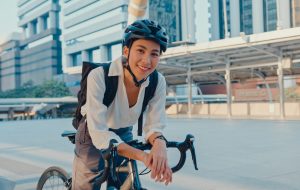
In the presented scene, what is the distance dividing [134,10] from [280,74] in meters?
18.7

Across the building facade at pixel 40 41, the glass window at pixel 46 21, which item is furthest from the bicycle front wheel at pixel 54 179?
the glass window at pixel 46 21

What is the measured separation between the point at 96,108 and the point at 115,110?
0.16 metres

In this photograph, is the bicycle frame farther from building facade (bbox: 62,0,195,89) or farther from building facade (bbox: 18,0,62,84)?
building facade (bbox: 18,0,62,84)

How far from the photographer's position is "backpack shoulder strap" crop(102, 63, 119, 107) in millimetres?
2117

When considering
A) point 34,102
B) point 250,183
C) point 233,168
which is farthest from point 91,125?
point 34,102

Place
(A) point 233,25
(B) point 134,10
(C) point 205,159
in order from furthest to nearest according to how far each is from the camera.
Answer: (A) point 233,25
(C) point 205,159
(B) point 134,10

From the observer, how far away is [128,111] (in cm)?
221

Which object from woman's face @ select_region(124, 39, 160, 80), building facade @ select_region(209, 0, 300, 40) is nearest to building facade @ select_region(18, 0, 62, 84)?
building facade @ select_region(209, 0, 300, 40)

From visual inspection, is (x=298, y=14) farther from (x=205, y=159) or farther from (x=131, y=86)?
(x=131, y=86)

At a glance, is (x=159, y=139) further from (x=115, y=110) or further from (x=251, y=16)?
(x=251, y=16)

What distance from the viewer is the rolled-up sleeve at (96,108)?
206cm

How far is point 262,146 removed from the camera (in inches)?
368

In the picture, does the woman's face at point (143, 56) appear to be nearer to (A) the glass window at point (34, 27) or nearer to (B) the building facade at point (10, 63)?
(B) the building facade at point (10, 63)

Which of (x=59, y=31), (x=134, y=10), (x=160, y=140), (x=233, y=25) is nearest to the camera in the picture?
(x=160, y=140)
